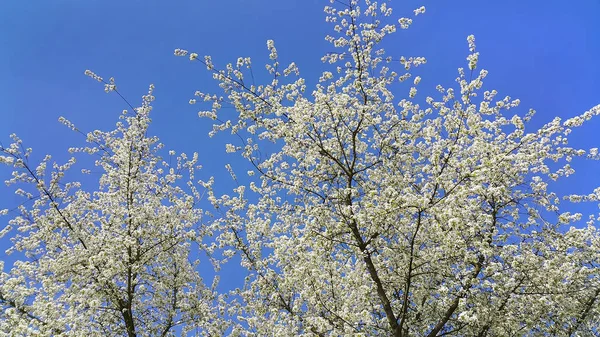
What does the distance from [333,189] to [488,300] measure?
4345mm

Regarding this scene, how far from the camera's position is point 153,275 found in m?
12.3

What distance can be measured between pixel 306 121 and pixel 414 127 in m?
2.92

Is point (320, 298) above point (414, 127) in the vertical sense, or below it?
below

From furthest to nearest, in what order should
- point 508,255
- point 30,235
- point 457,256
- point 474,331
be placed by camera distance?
point 30,235, point 474,331, point 508,255, point 457,256

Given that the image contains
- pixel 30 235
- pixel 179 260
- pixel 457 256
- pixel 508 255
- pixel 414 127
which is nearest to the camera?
pixel 457 256

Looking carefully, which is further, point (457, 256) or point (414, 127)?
point (414, 127)

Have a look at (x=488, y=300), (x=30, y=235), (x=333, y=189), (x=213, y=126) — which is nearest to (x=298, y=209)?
(x=333, y=189)

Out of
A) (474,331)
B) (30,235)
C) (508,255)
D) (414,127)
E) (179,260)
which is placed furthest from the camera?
(179,260)

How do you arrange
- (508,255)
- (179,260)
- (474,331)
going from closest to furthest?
(508,255)
(474,331)
(179,260)

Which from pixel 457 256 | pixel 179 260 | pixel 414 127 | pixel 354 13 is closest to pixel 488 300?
pixel 457 256

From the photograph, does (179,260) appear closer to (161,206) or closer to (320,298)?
(161,206)

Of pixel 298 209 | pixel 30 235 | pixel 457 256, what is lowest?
pixel 457 256

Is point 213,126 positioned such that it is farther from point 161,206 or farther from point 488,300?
point 488,300

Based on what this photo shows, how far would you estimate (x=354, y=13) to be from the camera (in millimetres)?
10062
